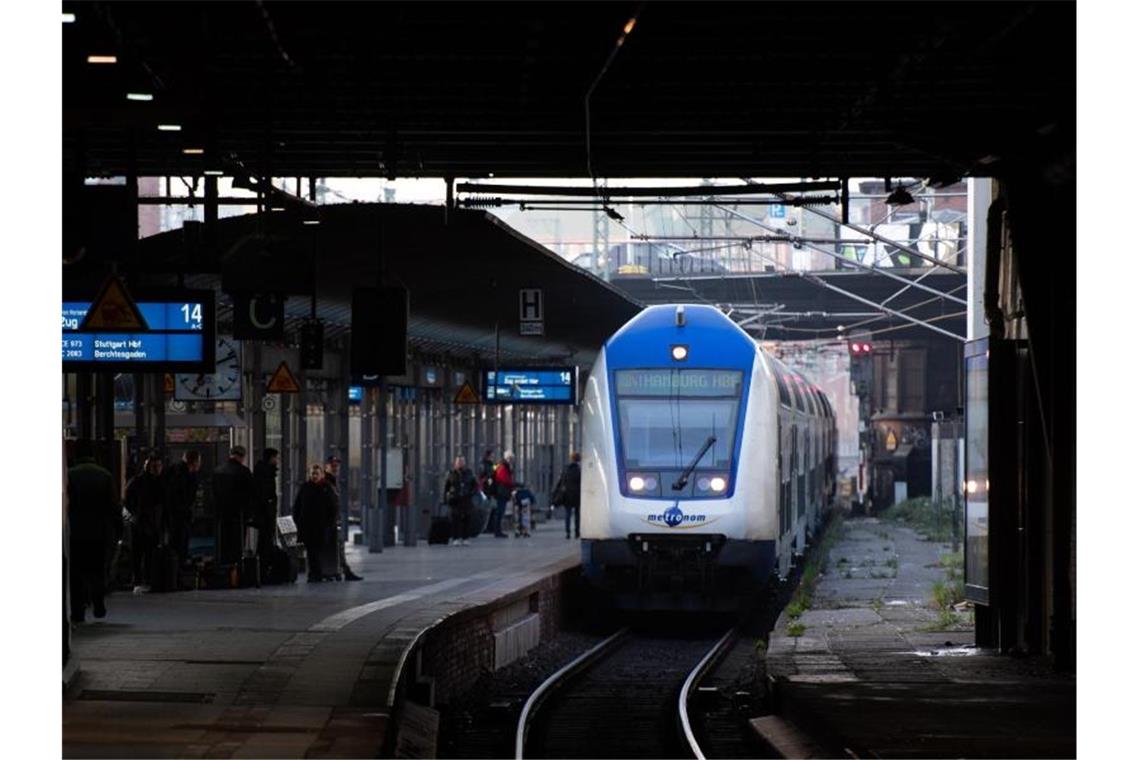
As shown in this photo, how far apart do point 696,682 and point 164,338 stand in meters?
5.41

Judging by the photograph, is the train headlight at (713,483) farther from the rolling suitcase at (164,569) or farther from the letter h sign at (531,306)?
the letter h sign at (531,306)

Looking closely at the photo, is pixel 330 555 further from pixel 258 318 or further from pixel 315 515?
pixel 258 318

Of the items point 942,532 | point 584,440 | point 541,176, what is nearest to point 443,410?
point 942,532

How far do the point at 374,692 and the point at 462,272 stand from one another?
450 inches

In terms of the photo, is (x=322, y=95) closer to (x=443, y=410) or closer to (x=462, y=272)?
(x=462, y=272)

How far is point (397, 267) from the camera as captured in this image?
23.3 meters

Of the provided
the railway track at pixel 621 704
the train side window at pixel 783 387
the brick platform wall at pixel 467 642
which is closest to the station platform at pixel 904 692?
the railway track at pixel 621 704

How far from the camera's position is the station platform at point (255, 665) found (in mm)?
11648

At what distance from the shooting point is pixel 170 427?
24953 millimetres

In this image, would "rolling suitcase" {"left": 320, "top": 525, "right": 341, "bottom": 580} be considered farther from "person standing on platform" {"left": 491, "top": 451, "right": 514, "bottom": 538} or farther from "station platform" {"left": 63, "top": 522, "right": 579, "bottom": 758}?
"person standing on platform" {"left": 491, "top": 451, "right": 514, "bottom": 538}

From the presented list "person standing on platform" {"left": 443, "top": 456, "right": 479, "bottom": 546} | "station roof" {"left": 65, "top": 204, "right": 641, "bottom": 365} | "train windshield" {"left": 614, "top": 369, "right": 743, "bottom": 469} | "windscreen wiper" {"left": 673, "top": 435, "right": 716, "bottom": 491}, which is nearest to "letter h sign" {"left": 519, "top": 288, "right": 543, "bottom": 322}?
"station roof" {"left": 65, "top": 204, "right": 641, "bottom": 365}

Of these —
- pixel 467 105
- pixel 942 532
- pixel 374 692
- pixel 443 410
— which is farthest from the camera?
pixel 942 532

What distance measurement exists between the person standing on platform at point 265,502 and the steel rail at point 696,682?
15.9 ft

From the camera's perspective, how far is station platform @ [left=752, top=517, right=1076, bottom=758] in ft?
39.4
